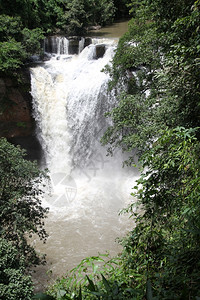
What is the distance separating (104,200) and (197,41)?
719 cm

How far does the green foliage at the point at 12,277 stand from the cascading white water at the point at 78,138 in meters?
4.04

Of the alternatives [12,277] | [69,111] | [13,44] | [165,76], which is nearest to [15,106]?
[69,111]

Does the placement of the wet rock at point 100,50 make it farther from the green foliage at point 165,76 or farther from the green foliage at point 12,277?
the green foliage at point 12,277

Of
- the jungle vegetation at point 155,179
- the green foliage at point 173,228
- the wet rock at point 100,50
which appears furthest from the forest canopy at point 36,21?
the green foliage at point 173,228

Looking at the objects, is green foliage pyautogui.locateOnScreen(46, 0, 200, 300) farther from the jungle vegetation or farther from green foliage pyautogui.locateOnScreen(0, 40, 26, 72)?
green foliage pyautogui.locateOnScreen(0, 40, 26, 72)

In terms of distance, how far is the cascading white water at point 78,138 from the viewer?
9430mm

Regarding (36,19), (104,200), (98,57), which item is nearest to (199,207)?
(104,200)

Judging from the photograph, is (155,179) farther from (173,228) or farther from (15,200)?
(15,200)

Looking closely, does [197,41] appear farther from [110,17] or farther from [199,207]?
[110,17]

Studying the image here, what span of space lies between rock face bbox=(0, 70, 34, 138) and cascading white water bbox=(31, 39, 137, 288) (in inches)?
13.6

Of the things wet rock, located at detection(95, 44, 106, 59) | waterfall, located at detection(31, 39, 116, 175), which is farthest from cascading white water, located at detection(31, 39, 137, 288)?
wet rock, located at detection(95, 44, 106, 59)

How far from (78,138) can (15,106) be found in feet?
10.2

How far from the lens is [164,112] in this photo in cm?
480

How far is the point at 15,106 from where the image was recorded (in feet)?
34.2
